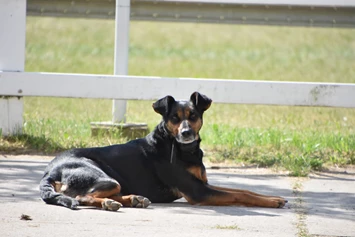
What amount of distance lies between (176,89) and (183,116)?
2.05 metres

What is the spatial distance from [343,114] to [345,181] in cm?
500

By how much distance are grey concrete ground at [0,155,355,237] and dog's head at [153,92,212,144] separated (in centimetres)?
57

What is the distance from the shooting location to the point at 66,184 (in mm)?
6020

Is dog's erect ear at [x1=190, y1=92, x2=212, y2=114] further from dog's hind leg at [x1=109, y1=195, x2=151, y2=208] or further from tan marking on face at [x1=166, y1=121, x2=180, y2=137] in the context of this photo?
dog's hind leg at [x1=109, y1=195, x2=151, y2=208]

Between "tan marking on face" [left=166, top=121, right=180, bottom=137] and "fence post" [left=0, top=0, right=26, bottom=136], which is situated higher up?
"fence post" [left=0, top=0, right=26, bottom=136]

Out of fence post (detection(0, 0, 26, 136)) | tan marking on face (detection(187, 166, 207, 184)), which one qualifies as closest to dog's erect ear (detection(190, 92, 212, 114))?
tan marking on face (detection(187, 166, 207, 184))

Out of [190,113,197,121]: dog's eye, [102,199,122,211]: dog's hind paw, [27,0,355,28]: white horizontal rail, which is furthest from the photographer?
[27,0,355,28]: white horizontal rail

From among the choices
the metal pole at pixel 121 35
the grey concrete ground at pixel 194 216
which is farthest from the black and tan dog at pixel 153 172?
the metal pole at pixel 121 35

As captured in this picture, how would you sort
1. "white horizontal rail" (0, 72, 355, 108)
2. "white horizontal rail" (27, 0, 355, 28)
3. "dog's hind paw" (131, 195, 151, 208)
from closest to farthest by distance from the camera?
"dog's hind paw" (131, 195, 151, 208), "white horizontal rail" (0, 72, 355, 108), "white horizontal rail" (27, 0, 355, 28)

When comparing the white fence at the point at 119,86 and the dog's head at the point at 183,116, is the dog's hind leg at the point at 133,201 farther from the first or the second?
the white fence at the point at 119,86

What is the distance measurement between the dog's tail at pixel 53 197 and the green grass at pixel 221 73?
99.5 inches

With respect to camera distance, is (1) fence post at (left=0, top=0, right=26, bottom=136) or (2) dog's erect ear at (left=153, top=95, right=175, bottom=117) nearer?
(2) dog's erect ear at (left=153, top=95, right=175, bottom=117)

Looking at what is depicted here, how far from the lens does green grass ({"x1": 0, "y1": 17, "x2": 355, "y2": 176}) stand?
856cm

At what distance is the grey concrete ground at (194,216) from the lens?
5066mm
